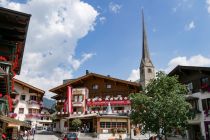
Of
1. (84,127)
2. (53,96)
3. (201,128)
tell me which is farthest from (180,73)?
(53,96)

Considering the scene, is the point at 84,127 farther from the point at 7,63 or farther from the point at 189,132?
the point at 7,63

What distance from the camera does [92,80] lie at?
54094 millimetres

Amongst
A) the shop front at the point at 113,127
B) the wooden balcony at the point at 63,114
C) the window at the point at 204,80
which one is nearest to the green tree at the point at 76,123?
the shop front at the point at 113,127

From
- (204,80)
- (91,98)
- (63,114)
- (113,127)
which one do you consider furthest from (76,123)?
(204,80)

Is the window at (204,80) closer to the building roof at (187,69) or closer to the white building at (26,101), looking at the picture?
the building roof at (187,69)

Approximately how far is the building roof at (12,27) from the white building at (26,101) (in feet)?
106

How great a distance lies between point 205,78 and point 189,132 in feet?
25.1

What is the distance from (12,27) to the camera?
19297 millimetres

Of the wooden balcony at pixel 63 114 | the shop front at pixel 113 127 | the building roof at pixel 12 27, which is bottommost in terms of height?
the shop front at pixel 113 127

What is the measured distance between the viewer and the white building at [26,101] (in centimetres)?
5235

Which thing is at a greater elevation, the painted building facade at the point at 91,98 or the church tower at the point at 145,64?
the church tower at the point at 145,64

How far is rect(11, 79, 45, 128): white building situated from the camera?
172ft

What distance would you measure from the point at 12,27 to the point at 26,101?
3603 centimetres

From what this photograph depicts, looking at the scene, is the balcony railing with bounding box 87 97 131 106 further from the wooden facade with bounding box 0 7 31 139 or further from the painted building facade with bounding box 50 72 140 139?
the wooden facade with bounding box 0 7 31 139
